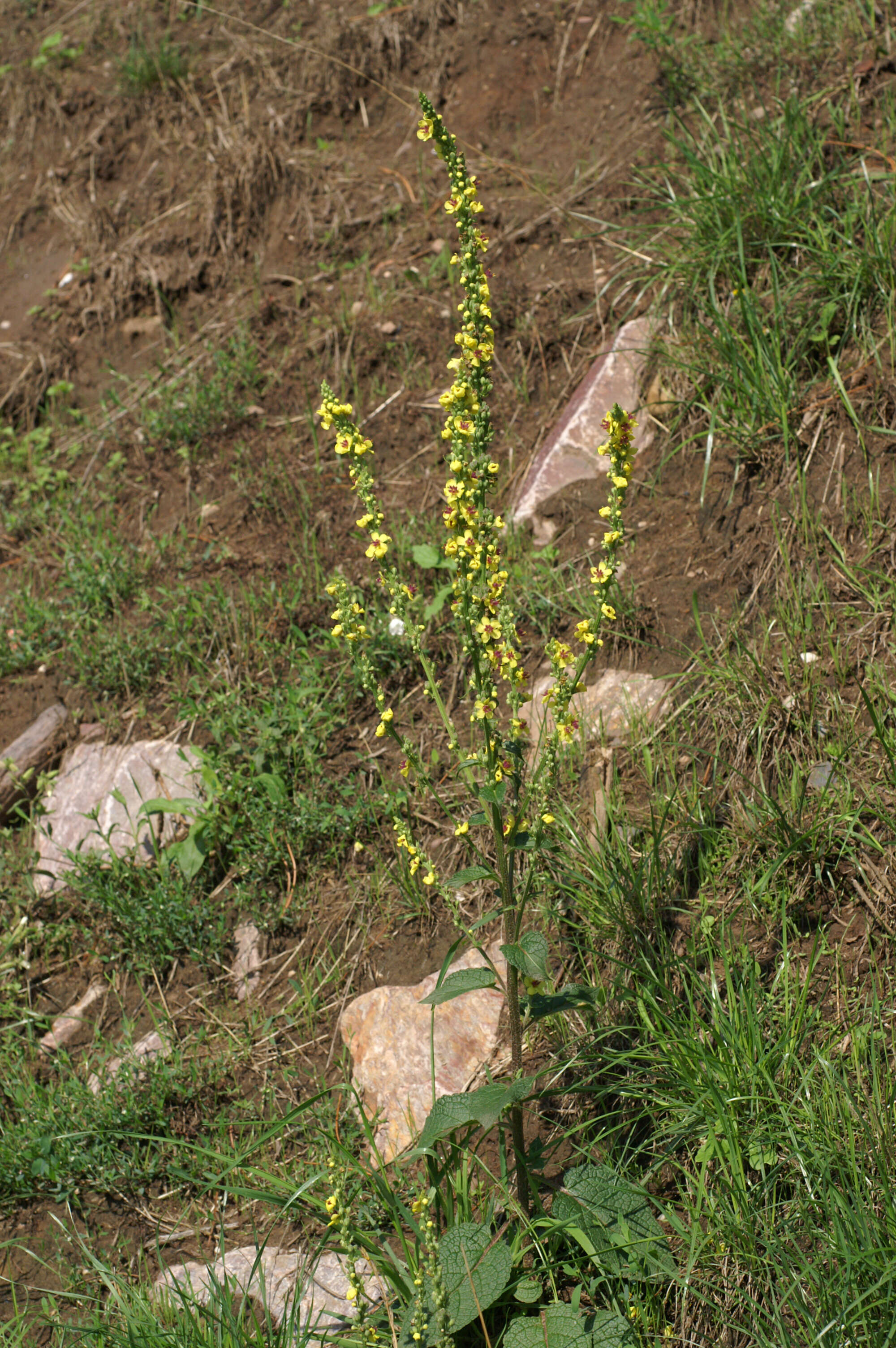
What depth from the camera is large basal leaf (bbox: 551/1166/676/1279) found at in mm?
1811

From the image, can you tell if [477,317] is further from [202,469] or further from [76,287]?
[76,287]

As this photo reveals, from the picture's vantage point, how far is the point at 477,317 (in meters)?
1.65

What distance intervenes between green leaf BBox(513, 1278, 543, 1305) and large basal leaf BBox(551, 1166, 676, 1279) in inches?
4.9

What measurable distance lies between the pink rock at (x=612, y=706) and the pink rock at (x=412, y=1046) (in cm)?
69

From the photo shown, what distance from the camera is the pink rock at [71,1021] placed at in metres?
2.94

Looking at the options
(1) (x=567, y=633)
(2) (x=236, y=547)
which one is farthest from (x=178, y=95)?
(1) (x=567, y=633)

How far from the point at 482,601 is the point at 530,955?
0.64 m

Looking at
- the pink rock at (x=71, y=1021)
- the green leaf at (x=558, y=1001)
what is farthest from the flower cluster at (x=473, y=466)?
the pink rock at (x=71, y=1021)

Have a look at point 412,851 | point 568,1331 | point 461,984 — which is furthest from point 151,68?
point 568,1331

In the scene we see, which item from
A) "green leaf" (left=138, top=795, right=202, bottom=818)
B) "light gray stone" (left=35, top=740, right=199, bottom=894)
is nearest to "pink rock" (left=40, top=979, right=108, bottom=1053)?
"light gray stone" (left=35, top=740, right=199, bottom=894)

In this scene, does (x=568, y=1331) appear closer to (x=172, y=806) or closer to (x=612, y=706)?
(x=612, y=706)

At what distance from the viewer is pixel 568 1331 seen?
1730 millimetres

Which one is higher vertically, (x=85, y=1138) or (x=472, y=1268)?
(x=472, y=1268)

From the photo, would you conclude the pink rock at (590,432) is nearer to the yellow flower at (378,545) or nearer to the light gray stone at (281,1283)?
the yellow flower at (378,545)
